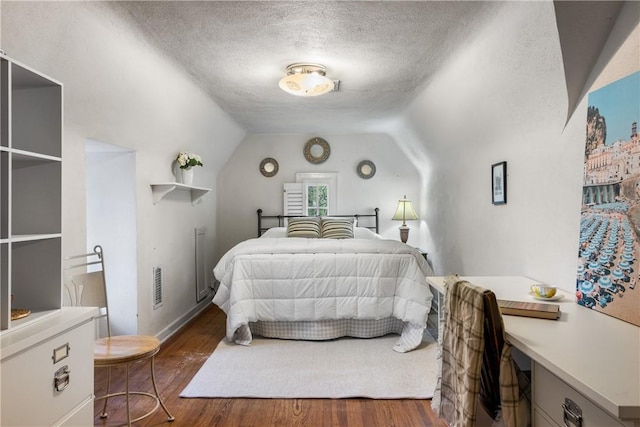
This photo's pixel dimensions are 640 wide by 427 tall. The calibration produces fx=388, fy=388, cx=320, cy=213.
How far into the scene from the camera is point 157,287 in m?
3.59

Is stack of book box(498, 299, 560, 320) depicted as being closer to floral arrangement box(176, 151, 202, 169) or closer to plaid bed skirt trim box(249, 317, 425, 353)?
plaid bed skirt trim box(249, 317, 425, 353)

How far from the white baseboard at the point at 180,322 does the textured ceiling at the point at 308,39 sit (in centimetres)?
230

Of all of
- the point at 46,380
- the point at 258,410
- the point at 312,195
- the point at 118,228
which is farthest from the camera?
the point at 312,195

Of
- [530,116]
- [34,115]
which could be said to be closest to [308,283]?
[530,116]

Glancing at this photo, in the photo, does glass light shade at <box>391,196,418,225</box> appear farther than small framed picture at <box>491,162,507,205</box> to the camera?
Yes

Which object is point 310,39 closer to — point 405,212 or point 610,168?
point 610,168

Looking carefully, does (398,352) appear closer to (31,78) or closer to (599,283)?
(599,283)

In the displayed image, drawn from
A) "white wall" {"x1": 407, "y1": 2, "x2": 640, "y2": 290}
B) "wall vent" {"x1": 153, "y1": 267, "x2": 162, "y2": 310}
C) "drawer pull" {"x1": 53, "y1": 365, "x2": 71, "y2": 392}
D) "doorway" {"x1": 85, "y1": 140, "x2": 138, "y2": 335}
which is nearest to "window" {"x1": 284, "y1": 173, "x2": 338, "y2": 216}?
"white wall" {"x1": 407, "y1": 2, "x2": 640, "y2": 290}

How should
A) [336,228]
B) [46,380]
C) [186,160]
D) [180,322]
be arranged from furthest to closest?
[336,228] → [180,322] → [186,160] → [46,380]

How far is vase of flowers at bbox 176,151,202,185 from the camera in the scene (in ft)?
12.8

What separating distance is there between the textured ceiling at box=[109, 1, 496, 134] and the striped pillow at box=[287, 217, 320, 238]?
1719 millimetres

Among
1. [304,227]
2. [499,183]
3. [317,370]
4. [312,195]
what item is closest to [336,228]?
[304,227]

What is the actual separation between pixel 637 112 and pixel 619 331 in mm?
792

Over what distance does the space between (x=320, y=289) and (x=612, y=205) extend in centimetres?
239
